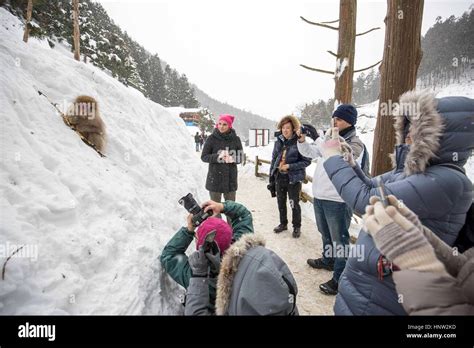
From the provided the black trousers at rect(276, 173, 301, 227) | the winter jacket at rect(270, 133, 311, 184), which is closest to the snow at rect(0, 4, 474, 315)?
the black trousers at rect(276, 173, 301, 227)

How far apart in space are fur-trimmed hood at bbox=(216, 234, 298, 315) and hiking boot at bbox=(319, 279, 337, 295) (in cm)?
225

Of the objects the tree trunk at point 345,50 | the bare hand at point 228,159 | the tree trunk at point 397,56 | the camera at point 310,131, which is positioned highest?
the tree trunk at point 345,50

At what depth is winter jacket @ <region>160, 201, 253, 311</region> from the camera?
8.50 feet

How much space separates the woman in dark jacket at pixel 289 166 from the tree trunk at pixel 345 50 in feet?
4.98

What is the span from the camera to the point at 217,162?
190 inches

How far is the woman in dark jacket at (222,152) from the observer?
484 centimetres

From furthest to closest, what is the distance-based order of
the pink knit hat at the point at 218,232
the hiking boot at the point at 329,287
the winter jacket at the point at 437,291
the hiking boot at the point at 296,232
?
the hiking boot at the point at 296,232
the hiking boot at the point at 329,287
the pink knit hat at the point at 218,232
the winter jacket at the point at 437,291

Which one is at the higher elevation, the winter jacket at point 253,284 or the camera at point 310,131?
the camera at point 310,131

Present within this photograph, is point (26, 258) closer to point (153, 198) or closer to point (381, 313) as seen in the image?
point (153, 198)

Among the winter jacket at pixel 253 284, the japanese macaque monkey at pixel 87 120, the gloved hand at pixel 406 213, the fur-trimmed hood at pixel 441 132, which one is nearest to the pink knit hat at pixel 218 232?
the winter jacket at pixel 253 284

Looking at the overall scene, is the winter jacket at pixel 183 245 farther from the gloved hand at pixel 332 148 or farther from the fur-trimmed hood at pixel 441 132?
the fur-trimmed hood at pixel 441 132

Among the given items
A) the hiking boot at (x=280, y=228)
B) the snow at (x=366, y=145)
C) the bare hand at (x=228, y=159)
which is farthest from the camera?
the snow at (x=366, y=145)
